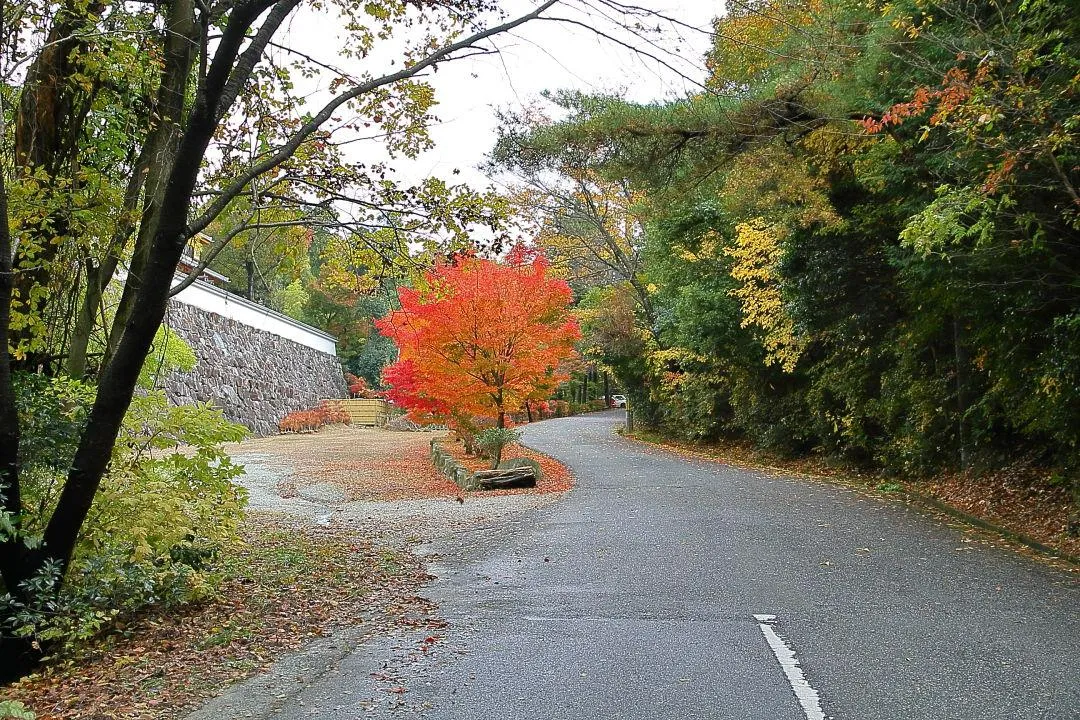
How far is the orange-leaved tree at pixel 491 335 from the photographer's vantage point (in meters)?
15.4

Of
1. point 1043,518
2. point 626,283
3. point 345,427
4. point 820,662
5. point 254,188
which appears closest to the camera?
point 820,662

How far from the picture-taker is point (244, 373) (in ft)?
101

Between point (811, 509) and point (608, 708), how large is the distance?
7.51m

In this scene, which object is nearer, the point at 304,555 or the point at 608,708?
the point at 608,708

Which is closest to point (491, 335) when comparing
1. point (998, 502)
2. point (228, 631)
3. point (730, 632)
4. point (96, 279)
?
point (998, 502)

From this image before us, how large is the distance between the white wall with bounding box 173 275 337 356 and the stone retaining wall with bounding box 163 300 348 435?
0.79ft

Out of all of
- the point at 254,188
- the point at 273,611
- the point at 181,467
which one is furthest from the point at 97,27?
Result: the point at 273,611

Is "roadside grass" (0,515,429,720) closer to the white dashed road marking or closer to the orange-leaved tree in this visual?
the white dashed road marking

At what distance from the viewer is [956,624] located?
5.34m

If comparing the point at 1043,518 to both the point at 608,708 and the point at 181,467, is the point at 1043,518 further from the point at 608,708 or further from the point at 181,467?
the point at 181,467

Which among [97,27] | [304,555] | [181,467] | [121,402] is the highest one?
[97,27]

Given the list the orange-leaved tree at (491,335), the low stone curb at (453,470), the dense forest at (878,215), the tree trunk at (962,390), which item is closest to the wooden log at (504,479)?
the low stone curb at (453,470)

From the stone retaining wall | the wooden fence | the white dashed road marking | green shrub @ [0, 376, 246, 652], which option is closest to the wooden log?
green shrub @ [0, 376, 246, 652]

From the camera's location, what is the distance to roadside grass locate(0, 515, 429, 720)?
172 inches
